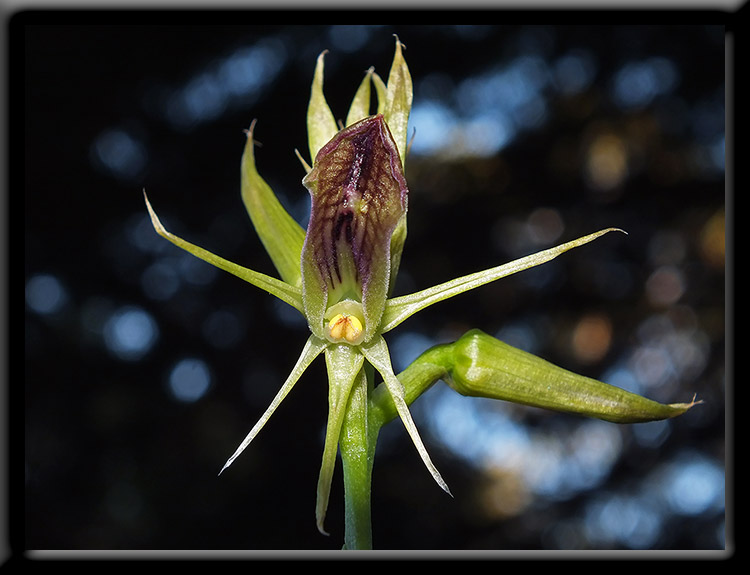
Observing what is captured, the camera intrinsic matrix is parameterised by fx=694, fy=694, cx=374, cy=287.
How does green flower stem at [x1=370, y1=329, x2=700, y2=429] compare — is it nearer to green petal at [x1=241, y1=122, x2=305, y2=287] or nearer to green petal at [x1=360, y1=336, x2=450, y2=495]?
green petal at [x1=360, y1=336, x2=450, y2=495]

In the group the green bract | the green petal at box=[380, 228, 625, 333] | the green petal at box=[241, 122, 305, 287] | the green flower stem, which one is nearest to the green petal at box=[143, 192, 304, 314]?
the green bract

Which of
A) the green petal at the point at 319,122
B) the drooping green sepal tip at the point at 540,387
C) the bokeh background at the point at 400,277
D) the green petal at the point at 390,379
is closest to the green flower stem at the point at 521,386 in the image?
the drooping green sepal tip at the point at 540,387

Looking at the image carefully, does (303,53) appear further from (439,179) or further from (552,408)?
(552,408)

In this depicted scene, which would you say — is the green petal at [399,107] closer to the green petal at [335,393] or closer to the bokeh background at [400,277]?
the green petal at [335,393]

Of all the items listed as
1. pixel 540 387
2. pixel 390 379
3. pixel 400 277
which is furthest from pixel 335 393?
pixel 400 277

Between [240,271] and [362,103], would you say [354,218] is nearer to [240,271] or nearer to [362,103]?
[240,271]

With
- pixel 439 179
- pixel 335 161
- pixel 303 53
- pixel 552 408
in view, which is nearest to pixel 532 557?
pixel 552 408
